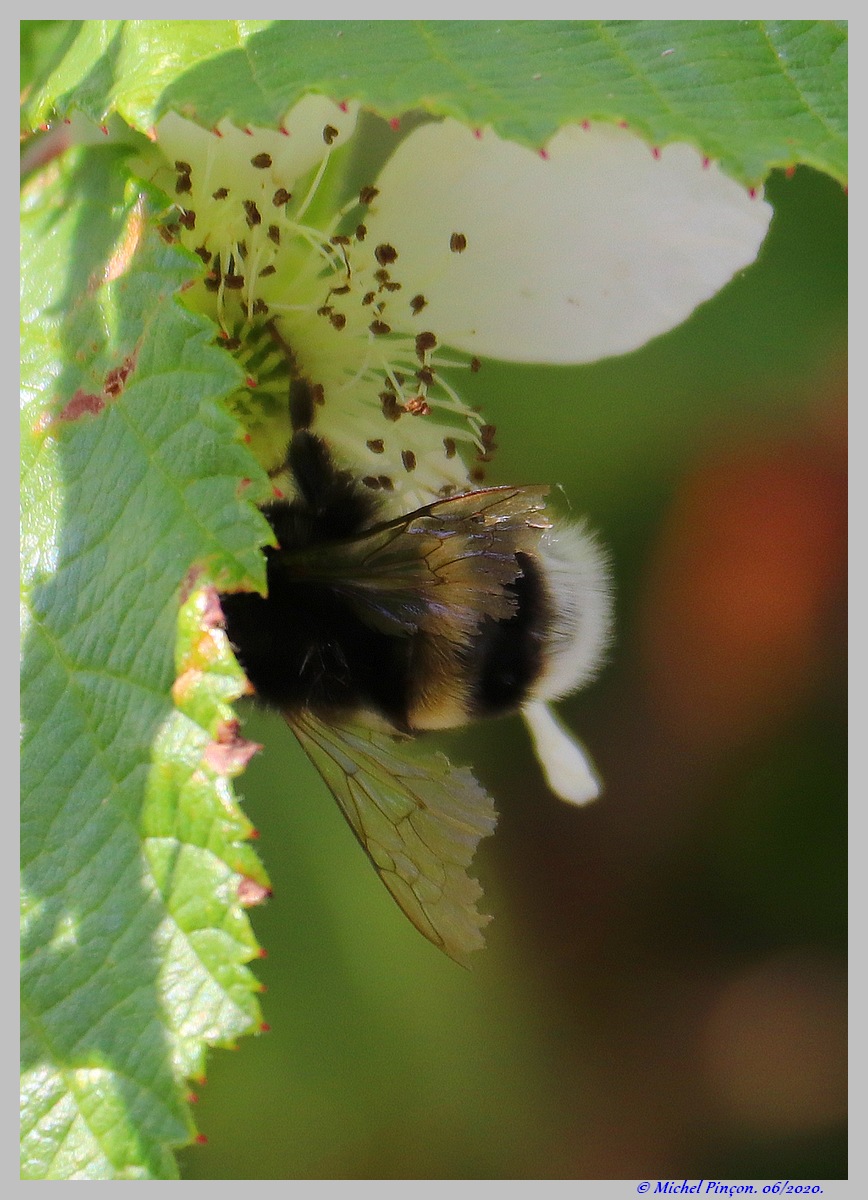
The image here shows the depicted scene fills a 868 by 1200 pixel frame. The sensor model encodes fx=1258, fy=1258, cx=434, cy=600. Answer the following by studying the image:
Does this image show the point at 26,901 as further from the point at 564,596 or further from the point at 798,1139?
the point at 798,1139

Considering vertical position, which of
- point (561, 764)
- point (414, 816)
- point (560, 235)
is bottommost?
point (561, 764)

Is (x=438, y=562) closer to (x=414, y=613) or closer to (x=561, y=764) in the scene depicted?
(x=414, y=613)

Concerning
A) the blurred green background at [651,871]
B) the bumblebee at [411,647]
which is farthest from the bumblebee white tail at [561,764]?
the blurred green background at [651,871]

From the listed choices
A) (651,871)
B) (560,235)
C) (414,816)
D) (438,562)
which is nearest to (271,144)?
(560,235)

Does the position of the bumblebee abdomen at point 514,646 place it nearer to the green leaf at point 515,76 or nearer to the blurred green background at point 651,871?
the green leaf at point 515,76

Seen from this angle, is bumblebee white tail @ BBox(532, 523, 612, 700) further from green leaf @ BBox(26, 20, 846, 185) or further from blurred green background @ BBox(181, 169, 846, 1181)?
blurred green background @ BBox(181, 169, 846, 1181)

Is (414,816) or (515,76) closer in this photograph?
(515,76)

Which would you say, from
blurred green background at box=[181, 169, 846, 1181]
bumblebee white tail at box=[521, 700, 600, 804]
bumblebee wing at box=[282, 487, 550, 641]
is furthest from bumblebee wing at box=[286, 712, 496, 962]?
blurred green background at box=[181, 169, 846, 1181]
